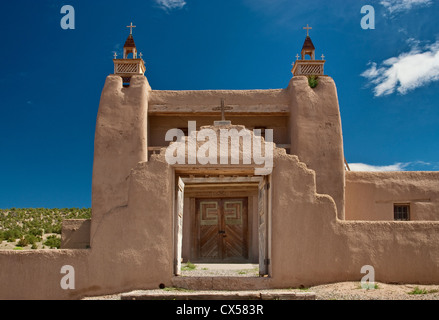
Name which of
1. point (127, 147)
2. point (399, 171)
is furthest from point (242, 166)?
point (399, 171)

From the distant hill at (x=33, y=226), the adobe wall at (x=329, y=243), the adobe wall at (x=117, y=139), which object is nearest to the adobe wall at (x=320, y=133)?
the adobe wall at (x=117, y=139)

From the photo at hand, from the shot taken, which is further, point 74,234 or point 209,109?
point 209,109

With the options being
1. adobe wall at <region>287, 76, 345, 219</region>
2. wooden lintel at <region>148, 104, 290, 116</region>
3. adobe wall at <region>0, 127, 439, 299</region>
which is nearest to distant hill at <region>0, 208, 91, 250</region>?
wooden lintel at <region>148, 104, 290, 116</region>

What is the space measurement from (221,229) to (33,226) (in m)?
19.1

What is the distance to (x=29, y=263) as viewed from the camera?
1016 cm

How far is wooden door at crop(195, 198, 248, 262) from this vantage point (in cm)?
1850

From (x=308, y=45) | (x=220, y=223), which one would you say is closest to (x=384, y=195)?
(x=220, y=223)

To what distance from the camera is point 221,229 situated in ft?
61.3

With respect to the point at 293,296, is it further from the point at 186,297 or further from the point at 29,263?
the point at 29,263

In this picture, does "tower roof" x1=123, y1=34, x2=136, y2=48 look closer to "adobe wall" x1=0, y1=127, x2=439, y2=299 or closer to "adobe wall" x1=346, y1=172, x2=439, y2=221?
"adobe wall" x1=346, y1=172, x2=439, y2=221

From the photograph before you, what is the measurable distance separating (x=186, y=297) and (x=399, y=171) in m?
11.2

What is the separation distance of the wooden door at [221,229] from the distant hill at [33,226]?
31.8 ft

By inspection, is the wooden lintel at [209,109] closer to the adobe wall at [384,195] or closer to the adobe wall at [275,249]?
the adobe wall at [384,195]

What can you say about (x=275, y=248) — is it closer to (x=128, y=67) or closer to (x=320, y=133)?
(x=320, y=133)
